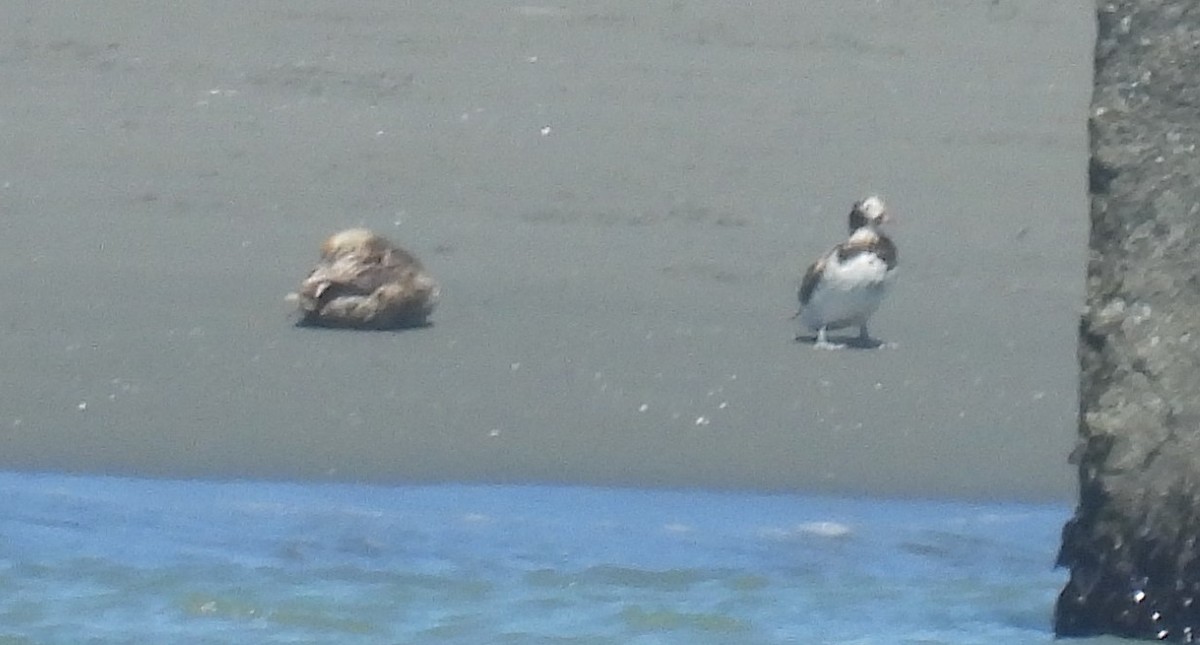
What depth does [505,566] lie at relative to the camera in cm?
610

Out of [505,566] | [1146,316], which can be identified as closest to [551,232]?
[505,566]

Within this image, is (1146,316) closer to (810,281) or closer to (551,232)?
(810,281)

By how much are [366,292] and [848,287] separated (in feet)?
4.38

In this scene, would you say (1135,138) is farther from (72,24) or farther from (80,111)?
(72,24)

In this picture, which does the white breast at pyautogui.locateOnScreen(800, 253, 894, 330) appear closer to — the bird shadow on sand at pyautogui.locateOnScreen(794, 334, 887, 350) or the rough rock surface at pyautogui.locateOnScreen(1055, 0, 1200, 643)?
the bird shadow on sand at pyautogui.locateOnScreen(794, 334, 887, 350)

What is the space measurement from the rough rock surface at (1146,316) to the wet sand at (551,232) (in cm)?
212

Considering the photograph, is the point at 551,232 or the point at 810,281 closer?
the point at 810,281

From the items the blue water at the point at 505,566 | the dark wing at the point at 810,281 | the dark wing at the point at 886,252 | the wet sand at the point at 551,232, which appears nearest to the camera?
the blue water at the point at 505,566

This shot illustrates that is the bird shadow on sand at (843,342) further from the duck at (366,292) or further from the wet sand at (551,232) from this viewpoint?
the duck at (366,292)

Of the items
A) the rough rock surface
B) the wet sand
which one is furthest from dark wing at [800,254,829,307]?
the rough rock surface

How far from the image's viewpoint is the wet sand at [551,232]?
705 cm

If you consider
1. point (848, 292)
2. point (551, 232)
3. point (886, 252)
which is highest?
point (551, 232)

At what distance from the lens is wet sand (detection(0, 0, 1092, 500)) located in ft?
23.1

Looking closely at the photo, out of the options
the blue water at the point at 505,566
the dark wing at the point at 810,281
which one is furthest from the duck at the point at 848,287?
the blue water at the point at 505,566
